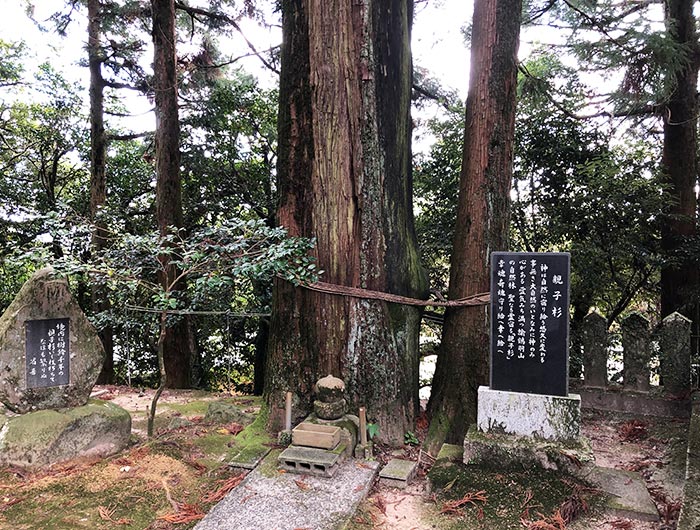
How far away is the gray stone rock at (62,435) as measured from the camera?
3.80 meters

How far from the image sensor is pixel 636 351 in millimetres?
5543

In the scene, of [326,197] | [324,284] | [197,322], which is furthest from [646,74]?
[197,322]

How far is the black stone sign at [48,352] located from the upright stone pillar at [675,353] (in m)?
6.51

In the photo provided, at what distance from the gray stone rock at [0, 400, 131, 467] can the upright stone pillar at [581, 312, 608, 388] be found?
209 inches

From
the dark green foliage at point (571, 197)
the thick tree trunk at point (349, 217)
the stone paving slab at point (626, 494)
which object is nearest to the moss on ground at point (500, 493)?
the stone paving slab at point (626, 494)

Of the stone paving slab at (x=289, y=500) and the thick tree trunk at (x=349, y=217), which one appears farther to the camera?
the thick tree trunk at (x=349, y=217)

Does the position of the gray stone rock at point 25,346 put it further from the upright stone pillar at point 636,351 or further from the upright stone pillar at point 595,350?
the upright stone pillar at point 636,351

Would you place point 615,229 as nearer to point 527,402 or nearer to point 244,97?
point 527,402

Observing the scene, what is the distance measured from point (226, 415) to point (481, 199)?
12.0ft

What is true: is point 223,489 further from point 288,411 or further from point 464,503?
point 464,503

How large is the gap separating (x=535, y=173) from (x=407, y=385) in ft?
14.6

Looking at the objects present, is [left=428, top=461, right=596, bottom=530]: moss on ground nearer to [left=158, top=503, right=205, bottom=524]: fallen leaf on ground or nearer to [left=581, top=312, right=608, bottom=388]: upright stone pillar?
[left=158, top=503, right=205, bottom=524]: fallen leaf on ground

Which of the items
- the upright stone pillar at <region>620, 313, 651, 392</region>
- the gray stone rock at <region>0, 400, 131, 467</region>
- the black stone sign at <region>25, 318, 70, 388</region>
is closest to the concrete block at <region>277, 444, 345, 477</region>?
the gray stone rock at <region>0, 400, 131, 467</region>

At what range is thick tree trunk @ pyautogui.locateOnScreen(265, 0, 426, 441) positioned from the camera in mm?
4457
